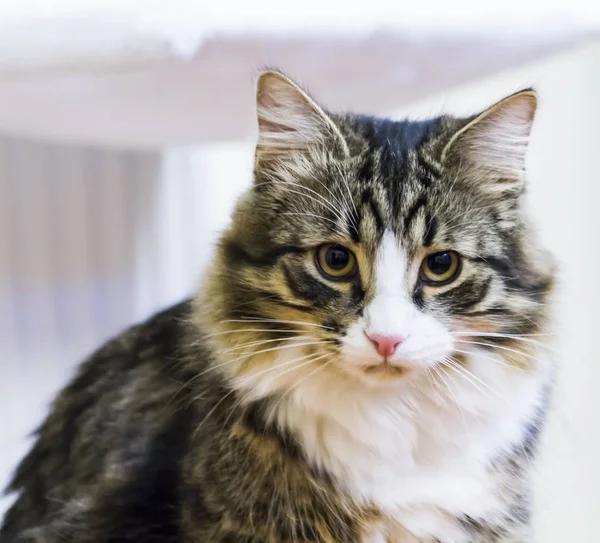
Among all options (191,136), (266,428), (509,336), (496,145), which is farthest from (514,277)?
(191,136)

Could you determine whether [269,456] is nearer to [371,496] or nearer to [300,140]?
[371,496]

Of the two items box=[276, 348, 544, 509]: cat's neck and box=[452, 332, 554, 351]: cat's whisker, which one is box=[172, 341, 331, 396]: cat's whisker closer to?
box=[276, 348, 544, 509]: cat's neck

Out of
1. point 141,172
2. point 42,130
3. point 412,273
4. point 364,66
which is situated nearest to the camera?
point 412,273

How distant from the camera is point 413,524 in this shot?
108 cm

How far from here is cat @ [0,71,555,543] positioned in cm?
101

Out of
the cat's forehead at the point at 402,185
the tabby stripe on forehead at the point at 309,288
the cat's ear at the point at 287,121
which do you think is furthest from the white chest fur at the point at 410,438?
the cat's ear at the point at 287,121

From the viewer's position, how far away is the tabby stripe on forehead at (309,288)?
999 mm

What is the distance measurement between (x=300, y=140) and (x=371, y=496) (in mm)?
529

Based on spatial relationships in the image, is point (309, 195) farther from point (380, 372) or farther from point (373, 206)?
point (380, 372)

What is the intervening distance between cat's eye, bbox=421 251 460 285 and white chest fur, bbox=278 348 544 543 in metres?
0.13

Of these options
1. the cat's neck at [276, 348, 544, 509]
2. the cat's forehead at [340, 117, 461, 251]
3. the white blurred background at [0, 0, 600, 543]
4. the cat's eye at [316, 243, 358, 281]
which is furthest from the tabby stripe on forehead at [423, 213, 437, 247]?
the white blurred background at [0, 0, 600, 543]

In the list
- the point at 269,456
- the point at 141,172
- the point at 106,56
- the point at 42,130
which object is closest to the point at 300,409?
the point at 269,456

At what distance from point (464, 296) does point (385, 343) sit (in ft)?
0.53

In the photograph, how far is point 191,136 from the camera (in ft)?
5.40
